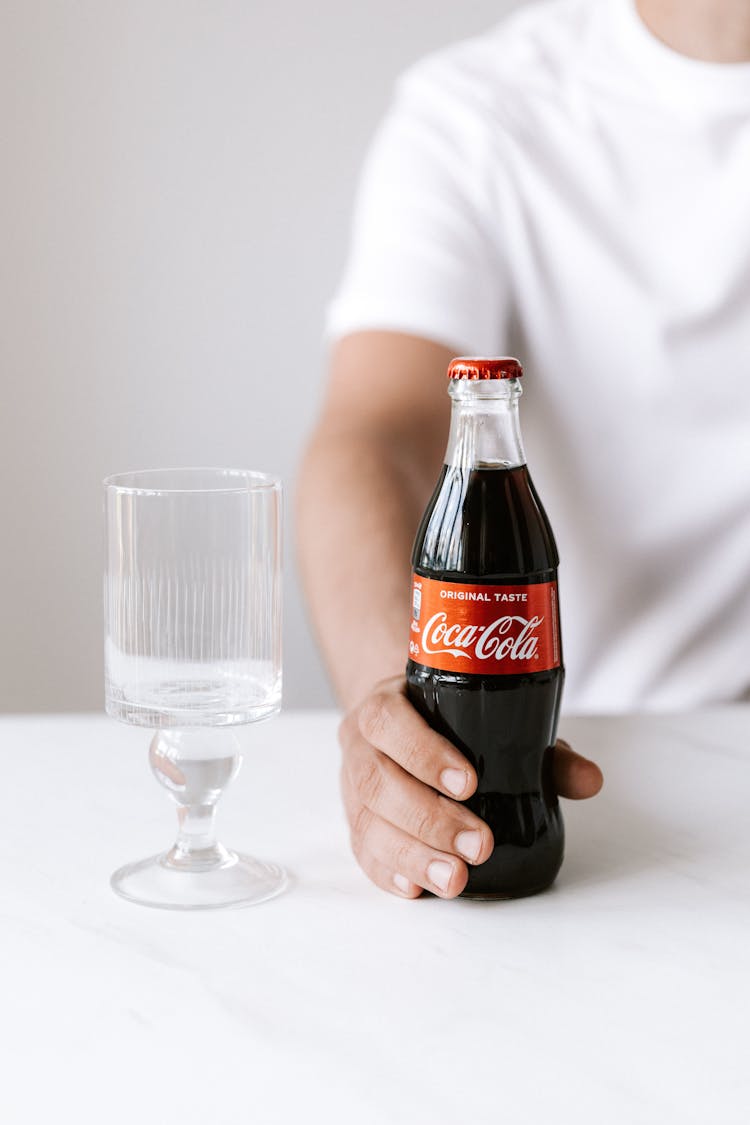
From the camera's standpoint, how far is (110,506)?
65cm

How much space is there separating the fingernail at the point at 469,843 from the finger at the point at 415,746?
2 cm

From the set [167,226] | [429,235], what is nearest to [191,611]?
[429,235]

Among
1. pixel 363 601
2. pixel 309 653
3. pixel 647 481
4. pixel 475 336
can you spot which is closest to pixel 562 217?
pixel 475 336

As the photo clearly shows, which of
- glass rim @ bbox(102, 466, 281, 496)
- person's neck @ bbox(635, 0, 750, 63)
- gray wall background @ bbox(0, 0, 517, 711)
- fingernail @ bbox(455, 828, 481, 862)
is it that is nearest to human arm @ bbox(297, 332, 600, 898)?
fingernail @ bbox(455, 828, 481, 862)

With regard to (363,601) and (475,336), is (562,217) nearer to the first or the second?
(475,336)

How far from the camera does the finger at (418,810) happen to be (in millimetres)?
637

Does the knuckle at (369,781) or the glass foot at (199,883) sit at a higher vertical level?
the knuckle at (369,781)

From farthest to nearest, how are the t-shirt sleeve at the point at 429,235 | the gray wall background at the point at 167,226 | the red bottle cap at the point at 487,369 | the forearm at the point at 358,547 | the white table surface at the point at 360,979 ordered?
the gray wall background at the point at 167,226 < the t-shirt sleeve at the point at 429,235 < the forearm at the point at 358,547 < the red bottle cap at the point at 487,369 < the white table surface at the point at 360,979

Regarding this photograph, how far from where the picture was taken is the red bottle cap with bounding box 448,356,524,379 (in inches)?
24.4

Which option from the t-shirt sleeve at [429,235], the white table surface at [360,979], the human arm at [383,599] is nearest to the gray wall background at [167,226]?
the t-shirt sleeve at [429,235]

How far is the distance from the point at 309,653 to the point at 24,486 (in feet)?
1.69

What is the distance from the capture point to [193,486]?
674mm

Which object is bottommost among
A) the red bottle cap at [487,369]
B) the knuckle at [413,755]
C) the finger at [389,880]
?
the finger at [389,880]

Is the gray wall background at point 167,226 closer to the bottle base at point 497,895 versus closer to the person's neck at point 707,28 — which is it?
the person's neck at point 707,28
